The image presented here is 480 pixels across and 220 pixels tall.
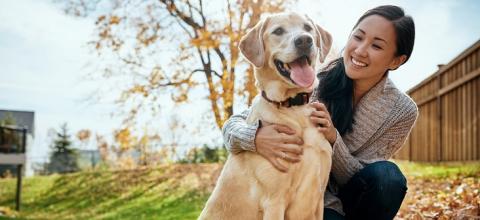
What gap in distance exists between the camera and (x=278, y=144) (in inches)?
89.4

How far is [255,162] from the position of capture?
2.36m

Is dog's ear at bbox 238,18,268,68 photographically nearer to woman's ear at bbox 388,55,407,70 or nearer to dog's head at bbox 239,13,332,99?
dog's head at bbox 239,13,332,99

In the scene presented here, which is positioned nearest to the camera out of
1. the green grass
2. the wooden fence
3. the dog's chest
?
the dog's chest

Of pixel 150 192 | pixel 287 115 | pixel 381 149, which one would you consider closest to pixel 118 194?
pixel 150 192

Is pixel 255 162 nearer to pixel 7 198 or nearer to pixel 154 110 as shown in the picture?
pixel 154 110

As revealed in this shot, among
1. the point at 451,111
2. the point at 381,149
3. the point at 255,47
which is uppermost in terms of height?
the point at 451,111

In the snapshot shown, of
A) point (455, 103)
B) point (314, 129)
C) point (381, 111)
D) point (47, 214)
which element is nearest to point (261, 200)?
point (314, 129)

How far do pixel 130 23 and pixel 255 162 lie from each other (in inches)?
316

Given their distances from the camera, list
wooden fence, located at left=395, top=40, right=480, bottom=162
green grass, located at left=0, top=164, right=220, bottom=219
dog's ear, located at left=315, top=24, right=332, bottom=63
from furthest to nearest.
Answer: green grass, located at left=0, top=164, right=220, bottom=219 → wooden fence, located at left=395, top=40, right=480, bottom=162 → dog's ear, located at left=315, top=24, right=332, bottom=63

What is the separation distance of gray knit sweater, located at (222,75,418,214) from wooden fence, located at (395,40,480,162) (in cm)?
613

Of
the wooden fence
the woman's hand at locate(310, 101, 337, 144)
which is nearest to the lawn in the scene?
the wooden fence

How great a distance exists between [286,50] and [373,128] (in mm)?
804

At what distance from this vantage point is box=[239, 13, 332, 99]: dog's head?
2.29 metres

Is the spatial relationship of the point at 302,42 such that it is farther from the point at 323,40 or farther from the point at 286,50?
the point at 323,40
